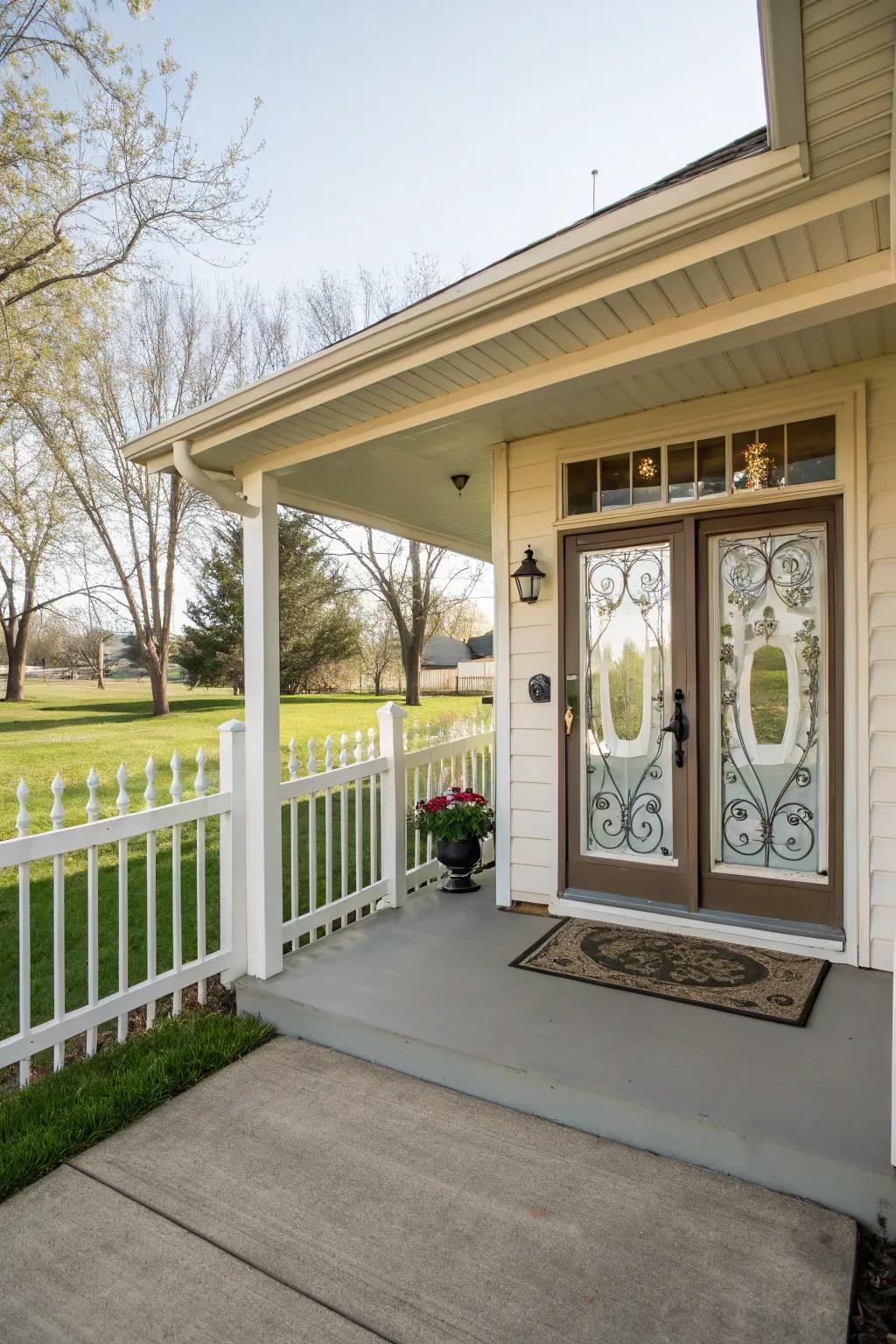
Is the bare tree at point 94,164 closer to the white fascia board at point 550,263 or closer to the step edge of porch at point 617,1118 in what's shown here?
the white fascia board at point 550,263

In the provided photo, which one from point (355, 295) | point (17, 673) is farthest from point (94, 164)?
point (17, 673)

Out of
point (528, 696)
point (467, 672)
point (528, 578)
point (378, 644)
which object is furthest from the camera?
point (467, 672)

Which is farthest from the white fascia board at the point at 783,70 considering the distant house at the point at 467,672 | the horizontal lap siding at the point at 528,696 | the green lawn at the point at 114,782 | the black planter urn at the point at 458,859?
the distant house at the point at 467,672

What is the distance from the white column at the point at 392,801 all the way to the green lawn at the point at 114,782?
803mm

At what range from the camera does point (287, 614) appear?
50.6 ft

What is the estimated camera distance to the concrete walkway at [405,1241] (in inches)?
61.8

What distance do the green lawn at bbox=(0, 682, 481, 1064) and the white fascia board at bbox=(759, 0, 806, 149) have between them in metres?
3.65

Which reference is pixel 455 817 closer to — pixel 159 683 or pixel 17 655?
pixel 159 683

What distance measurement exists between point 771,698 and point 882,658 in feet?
1.57

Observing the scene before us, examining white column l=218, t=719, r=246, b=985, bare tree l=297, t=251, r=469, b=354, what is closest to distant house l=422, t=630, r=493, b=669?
bare tree l=297, t=251, r=469, b=354

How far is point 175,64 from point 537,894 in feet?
37.3

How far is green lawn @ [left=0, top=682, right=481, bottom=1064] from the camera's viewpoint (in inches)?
156

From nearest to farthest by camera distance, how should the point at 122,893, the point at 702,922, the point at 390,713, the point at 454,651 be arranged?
the point at 122,893, the point at 702,922, the point at 390,713, the point at 454,651

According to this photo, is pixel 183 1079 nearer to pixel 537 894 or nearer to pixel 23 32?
pixel 537 894
